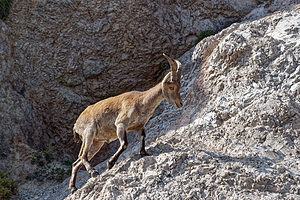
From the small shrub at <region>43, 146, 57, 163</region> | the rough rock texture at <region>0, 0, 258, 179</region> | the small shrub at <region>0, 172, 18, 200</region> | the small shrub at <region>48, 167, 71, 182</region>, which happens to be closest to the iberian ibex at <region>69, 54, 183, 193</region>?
the small shrub at <region>0, 172, 18, 200</region>

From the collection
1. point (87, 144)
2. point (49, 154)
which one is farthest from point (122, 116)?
point (49, 154)

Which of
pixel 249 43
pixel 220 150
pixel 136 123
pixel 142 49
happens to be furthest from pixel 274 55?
pixel 142 49

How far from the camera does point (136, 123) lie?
894 centimetres

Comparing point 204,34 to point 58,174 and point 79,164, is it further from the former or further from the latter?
point 79,164

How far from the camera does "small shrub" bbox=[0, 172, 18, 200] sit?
1018cm

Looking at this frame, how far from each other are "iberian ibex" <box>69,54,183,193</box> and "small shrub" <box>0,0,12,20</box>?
21.9ft

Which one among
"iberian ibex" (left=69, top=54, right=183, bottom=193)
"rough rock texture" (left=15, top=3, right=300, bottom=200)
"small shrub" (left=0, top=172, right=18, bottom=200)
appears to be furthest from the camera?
"small shrub" (left=0, top=172, right=18, bottom=200)

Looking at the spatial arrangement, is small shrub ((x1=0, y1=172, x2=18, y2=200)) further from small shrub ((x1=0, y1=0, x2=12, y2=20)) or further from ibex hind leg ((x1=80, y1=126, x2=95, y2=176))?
small shrub ((x1=0, y1=0, x2=12, y2=20))

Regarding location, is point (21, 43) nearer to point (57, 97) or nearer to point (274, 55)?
point (57, 97)

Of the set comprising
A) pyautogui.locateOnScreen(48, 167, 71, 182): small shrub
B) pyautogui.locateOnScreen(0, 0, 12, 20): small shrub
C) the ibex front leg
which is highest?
pyautogui.locateOnScreen(0, 0, 12, 20): small shrub

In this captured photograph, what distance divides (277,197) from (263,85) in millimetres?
3538

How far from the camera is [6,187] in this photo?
34.2 feet

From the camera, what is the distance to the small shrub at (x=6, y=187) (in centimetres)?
1018

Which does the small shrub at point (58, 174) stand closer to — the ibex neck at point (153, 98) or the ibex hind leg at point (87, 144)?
the ibex hind leg at point (87, 144)
